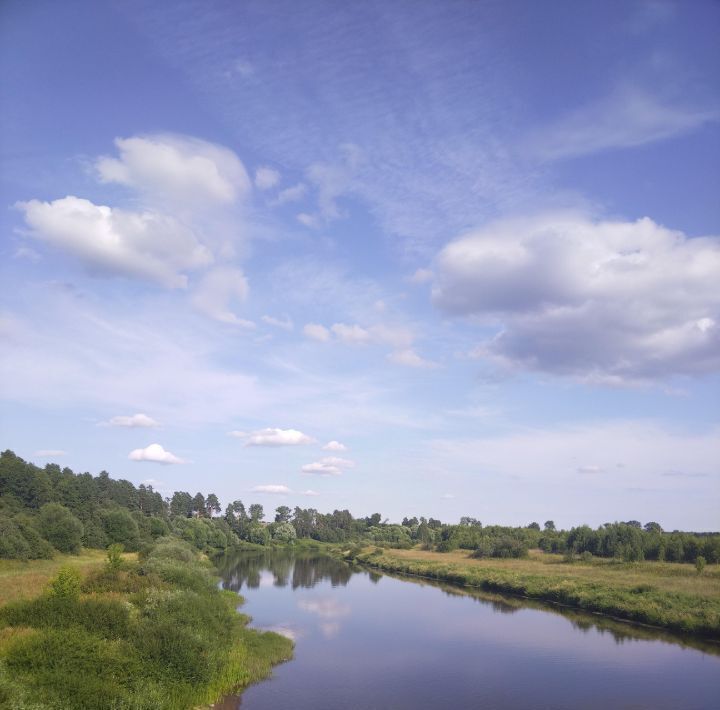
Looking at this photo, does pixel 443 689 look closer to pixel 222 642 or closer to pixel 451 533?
pixel 222 642

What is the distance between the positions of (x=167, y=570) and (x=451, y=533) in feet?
378

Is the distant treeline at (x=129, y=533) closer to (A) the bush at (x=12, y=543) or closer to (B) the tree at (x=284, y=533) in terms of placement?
(A) the bush at (x=12, y=543)

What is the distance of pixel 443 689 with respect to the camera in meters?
28.6

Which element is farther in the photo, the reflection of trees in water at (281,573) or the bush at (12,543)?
the reflection of trees in water at (281,573)

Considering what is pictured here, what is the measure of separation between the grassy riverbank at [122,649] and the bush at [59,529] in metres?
41.3

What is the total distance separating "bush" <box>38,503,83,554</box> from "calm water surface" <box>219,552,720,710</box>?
99.0ft

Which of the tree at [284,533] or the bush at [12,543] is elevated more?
the bush at [12,543]

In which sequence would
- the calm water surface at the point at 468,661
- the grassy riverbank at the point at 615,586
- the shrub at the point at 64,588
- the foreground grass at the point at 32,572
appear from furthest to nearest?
1. the grassy riverbank at the point at 615,586
2. the foreground grass at the point at 32,572
3. the calm water surface at the point at 468,661
4. the shrub at the point at 64,588

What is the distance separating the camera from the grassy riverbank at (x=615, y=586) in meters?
43.2

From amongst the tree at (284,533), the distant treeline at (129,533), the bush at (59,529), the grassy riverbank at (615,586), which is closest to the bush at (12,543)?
the distant treeline at (129,533)

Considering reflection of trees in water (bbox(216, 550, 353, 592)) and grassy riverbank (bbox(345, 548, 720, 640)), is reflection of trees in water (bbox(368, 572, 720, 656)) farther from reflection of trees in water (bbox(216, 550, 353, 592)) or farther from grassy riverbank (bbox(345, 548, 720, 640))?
reflection of trees in water (bbox(216, 550, 353, 592))

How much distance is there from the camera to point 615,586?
5600cm

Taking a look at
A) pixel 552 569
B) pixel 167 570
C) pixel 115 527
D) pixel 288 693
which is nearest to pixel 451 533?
pixel 552 569

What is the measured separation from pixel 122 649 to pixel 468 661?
21.1 metres
